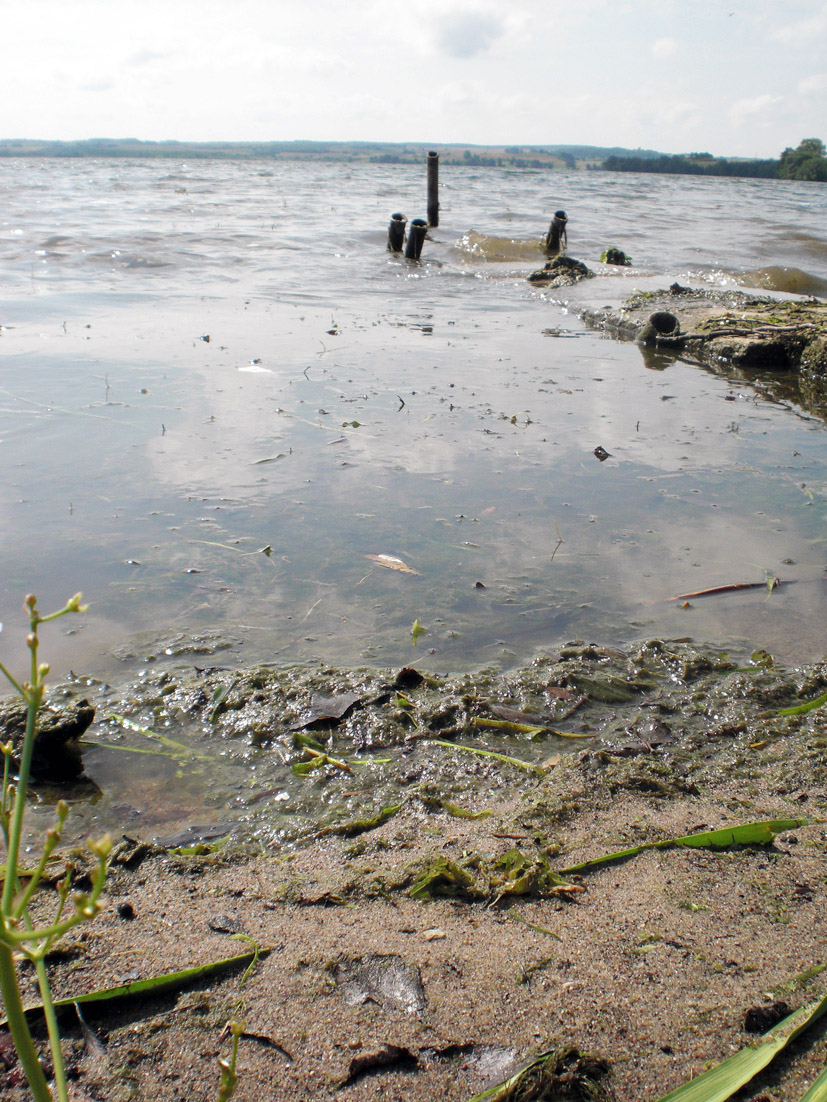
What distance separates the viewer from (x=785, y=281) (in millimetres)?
17172

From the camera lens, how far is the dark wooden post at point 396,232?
18766 mm

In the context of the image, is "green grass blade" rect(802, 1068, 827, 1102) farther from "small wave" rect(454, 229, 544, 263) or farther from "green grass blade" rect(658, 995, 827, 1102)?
"small wave" rect(454, 229, 544, 263)

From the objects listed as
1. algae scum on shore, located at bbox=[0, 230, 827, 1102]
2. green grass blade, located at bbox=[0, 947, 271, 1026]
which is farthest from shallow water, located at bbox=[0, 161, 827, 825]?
green grass blade, located at bbox=[0, 947, 271, 1026]

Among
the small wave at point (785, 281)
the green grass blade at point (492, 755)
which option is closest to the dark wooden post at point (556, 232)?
the small wave at point (785, 281)

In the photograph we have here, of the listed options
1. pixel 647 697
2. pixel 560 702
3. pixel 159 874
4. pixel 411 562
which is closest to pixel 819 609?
pixel 647 697

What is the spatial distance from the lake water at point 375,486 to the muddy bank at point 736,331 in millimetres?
682

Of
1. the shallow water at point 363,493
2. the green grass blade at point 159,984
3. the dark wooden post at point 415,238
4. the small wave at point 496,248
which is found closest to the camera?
the green grass blade at point 159,984

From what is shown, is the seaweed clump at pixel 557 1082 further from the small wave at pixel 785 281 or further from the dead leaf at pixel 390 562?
the small wave at pixel 785 281

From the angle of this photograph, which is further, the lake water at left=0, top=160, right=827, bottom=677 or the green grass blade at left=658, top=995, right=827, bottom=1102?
the lake water at left=0, top=160, right=827, bottom=677

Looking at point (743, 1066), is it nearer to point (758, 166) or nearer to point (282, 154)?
point (758, 166)

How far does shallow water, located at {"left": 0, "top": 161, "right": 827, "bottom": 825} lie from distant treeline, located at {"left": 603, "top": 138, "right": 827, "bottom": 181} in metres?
81.1

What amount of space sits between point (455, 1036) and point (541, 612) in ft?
7.93

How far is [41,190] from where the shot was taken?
3519 cm

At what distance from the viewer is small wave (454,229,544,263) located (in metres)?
20.1
